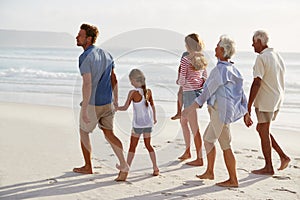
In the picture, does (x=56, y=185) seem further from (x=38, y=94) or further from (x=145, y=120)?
(x=38, y=94)

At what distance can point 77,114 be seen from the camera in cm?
534

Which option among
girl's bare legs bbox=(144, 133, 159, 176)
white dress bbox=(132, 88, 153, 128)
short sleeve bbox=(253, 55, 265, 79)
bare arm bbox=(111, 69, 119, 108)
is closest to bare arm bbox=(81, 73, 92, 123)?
bare arm bbox=(111, 69, 119, 108)

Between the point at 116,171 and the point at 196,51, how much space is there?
1.60 m

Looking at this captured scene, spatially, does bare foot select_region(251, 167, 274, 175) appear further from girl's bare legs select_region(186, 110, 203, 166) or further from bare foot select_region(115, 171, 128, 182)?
bare foot select_region(115, 171, 128, 182)

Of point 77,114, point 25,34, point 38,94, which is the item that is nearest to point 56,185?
point 77,114

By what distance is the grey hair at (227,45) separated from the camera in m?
4.89

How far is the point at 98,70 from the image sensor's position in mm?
5023

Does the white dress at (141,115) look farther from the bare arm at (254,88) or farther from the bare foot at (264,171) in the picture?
the bare foot at (264,171)

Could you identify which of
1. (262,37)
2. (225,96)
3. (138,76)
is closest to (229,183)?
(225,96)

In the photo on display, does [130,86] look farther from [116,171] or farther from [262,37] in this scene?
[262,37]

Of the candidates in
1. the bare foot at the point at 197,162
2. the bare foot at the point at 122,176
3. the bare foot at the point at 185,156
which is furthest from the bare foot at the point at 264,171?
the bare foot at the point at 122,176

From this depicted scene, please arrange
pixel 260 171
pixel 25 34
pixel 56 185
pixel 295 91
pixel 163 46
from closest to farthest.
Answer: pixel 163 46 < pixel 56 185 < pixel 260 171 < pixel 295 91 < pixel 25 34

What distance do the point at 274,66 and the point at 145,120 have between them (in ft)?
5.13

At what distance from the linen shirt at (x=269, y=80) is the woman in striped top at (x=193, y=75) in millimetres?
609
